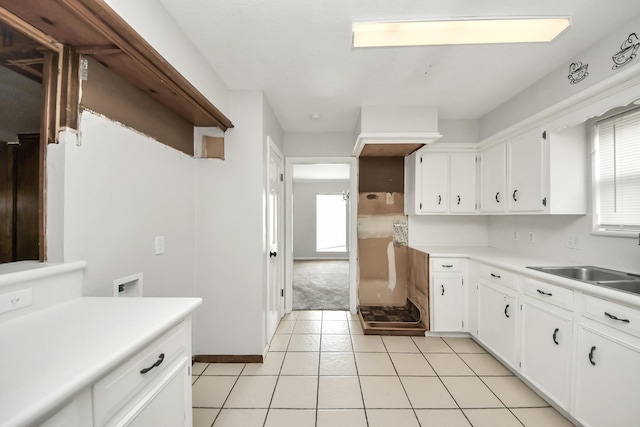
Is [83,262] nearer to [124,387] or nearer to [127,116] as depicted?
[124,387]

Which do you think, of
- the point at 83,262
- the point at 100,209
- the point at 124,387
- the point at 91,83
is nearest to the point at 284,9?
the point at 91,83

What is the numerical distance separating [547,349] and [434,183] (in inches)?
74.8

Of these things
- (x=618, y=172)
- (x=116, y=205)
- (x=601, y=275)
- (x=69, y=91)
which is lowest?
(x=601, y=275)

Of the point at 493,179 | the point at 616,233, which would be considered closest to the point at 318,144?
the point at 493,179

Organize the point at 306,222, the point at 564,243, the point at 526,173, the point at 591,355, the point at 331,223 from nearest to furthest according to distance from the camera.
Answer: the point at 591,355, the point at 564,243, the point at 526,173, the point at 306,222, the point at 331,223

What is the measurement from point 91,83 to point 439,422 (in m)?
2.81

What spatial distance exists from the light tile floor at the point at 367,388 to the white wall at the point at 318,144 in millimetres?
2304

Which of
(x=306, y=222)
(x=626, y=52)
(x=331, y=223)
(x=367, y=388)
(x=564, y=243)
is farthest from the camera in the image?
(x=331, y=223)

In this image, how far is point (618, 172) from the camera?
6.63 feet

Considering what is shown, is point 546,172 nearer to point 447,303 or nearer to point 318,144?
point 447,303

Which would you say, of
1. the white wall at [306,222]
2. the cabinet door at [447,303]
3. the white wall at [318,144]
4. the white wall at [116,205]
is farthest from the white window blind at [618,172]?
the white wall at [306,222]

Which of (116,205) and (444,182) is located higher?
(444,182)

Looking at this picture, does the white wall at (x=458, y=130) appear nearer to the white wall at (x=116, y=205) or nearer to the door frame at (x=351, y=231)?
the door frame at (x=351, y=231)

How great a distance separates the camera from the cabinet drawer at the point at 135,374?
79 centimetres
